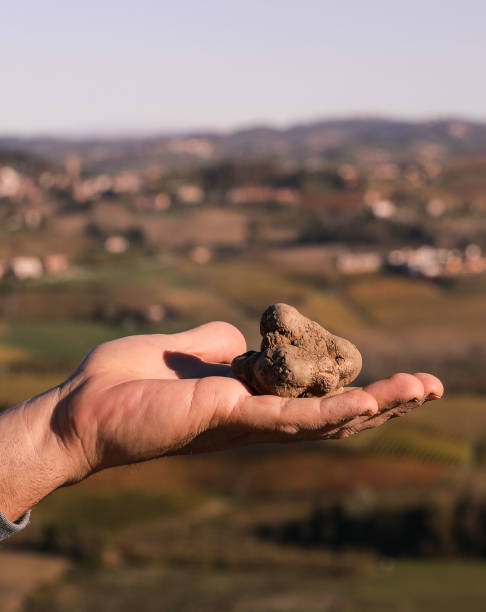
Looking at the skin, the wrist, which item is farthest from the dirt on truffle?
the wrist

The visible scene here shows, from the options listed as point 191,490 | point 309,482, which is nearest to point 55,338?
point 191,490

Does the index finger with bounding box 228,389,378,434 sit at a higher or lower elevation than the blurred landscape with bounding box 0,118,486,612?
higher

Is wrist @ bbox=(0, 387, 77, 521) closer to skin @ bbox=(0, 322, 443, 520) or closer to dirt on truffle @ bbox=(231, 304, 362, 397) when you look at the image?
skin @ bbox=(0, 322, 443, 520)

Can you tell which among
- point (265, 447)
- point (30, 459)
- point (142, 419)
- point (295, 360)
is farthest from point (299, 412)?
point (265, 447)

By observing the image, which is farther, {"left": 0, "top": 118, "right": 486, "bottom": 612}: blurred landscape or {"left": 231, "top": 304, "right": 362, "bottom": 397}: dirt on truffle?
{"left": 0, "top": 118, "right": 486, "bottom": 612}: blurred landscape

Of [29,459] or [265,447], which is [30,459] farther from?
[265,447]

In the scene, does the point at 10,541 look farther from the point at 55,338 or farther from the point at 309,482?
the point at 55,338
